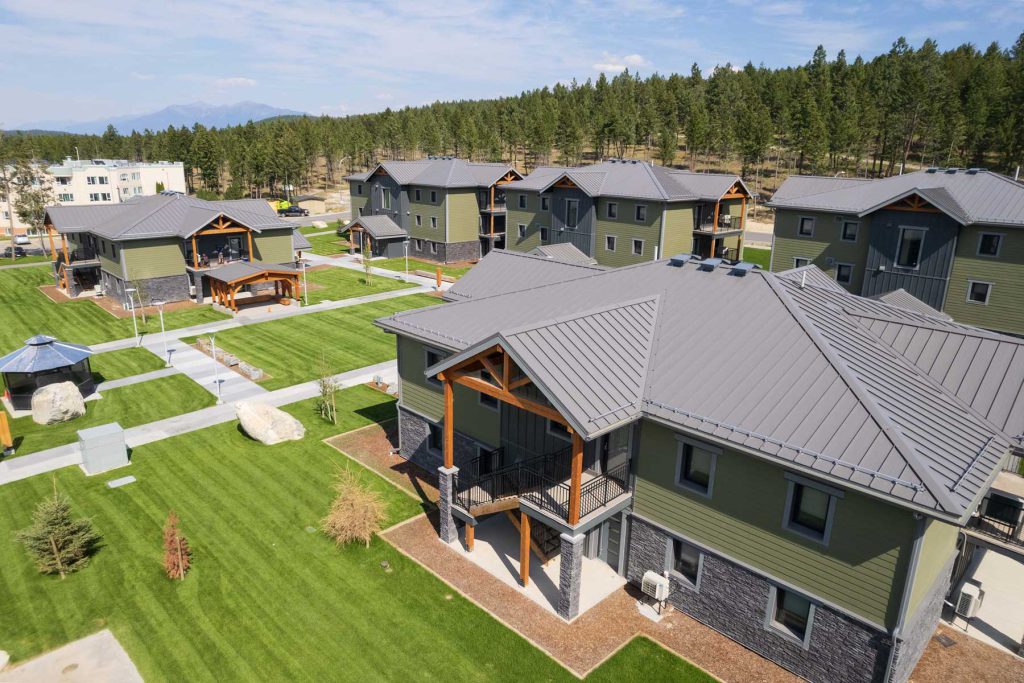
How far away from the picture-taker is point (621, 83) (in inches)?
6014

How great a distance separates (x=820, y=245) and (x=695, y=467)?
30.3m

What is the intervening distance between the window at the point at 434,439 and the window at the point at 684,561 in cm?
985

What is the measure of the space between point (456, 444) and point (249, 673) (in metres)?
9.87

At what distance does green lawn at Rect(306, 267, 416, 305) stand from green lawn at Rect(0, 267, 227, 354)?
8591 mm

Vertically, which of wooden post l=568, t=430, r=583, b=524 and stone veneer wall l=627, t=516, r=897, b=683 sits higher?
wooden post l=568, t=430, r=583, b=524

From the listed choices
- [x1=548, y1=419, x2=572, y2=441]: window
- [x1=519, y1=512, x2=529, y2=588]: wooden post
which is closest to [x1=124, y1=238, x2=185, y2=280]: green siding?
[x1=548, y1=419, x2=572, y2=441]: window

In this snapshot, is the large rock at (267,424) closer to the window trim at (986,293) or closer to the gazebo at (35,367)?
the gazebo at (35,367)

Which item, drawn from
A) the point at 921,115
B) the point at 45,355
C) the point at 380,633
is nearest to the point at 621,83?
the point at 921,115

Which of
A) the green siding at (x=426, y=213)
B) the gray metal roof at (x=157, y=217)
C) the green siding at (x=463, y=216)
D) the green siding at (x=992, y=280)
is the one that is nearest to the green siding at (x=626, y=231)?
the green siding at (x=463, y=216)

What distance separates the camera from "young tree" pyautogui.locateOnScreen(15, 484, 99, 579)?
742 inches

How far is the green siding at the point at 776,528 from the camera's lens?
13797 mm

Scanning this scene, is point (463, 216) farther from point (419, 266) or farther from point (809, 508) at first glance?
point (809, 508)

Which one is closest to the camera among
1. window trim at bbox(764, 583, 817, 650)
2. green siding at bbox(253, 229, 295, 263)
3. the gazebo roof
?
window trim at bbox(764, 583, 817, 650)

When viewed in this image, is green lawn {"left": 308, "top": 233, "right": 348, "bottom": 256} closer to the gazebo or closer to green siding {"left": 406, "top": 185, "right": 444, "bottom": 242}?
green siding {"left": 406, "top": 185, "right": 444, "bottom": 242}
